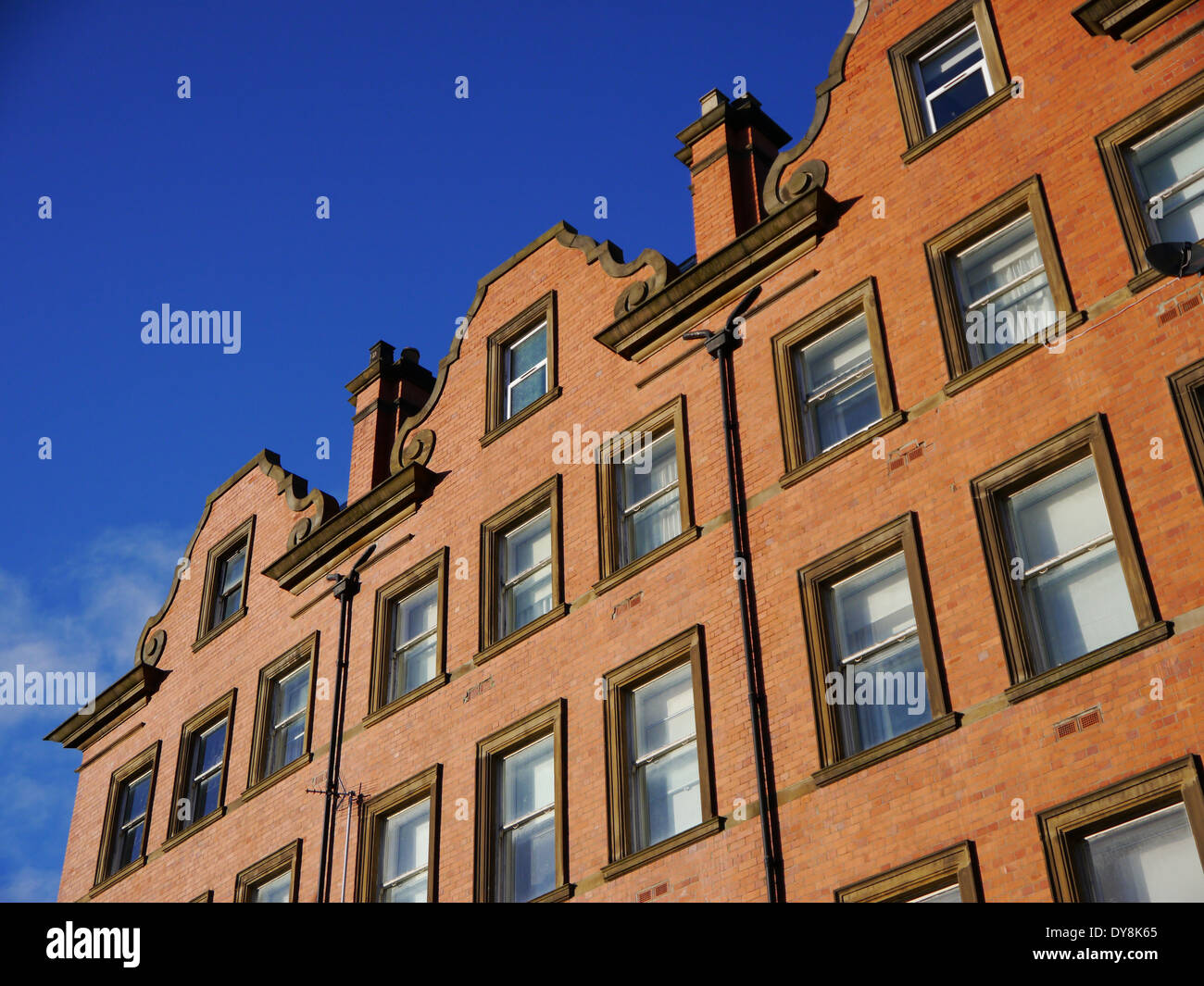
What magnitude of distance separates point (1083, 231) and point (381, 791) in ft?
38.3

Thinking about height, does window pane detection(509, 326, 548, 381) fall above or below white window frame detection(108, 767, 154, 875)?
above

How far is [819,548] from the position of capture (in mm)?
16328

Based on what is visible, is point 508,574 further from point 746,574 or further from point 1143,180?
point 1143,180

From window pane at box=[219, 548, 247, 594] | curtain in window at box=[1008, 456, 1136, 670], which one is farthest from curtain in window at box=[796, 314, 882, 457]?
window pane at box=[219, 548, 247, 594]

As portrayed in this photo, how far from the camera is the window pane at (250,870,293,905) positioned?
70.0 feet

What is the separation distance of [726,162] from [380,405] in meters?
8.02

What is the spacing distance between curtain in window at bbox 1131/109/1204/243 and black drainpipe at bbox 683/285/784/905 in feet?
16.9

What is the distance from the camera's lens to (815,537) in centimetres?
1642

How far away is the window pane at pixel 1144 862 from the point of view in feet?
40.0

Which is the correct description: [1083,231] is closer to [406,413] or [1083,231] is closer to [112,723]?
[406,413]

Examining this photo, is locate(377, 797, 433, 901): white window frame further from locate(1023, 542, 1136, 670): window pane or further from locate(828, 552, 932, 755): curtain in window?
locate(1023, 542, 1136, 670): window pane

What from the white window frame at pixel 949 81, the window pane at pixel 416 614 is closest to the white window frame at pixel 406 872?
the window pane at pixel 416 614

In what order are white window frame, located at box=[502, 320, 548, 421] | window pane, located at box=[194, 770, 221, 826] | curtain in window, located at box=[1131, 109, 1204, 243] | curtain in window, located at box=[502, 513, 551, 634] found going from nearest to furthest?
curtain in window, located at box=[1131, 109, 1204, 243], curtain in window, located at box=[502, 513, 551, 634], white window frame, located at box=[502, 320, 548, 421], window pane, located at box=[194, 770, 221, 826]
